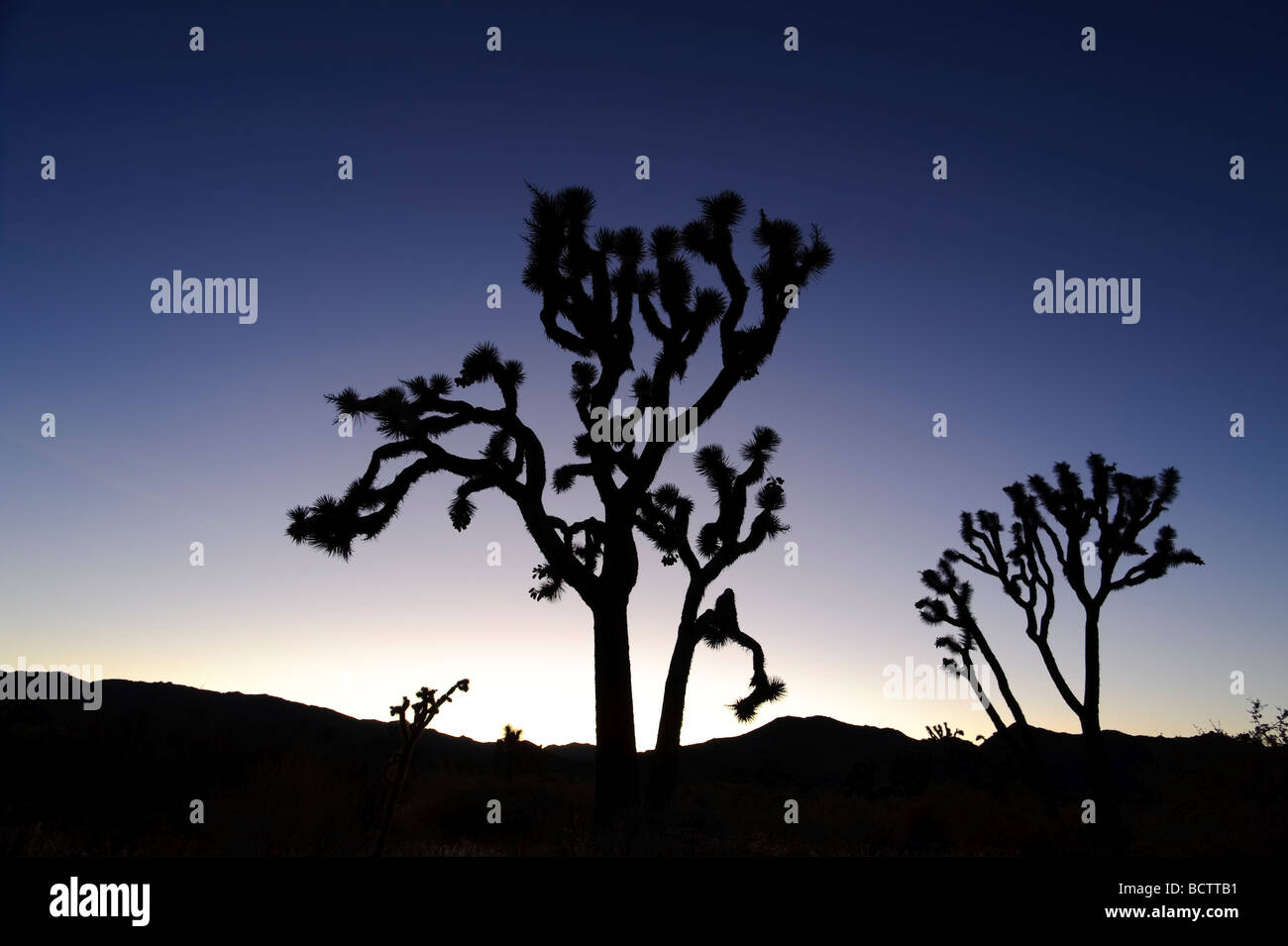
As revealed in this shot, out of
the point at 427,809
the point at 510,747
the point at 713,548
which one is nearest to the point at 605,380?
the point at 713,548

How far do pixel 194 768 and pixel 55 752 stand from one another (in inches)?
84.0

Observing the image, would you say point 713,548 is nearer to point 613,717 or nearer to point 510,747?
point 613,717

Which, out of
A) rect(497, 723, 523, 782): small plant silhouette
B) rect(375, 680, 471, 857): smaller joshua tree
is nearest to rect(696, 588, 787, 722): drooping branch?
rect(375, 680, 471, 857): smaller joshua tree

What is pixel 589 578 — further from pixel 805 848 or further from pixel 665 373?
pixel 805 848

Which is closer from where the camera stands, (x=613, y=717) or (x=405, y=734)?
(x=405, y=734)

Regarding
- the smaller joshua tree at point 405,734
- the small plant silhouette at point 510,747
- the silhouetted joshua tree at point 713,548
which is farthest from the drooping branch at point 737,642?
the small plant silhouette at point 510,747

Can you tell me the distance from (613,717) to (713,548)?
126 inches

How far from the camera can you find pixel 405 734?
6.70 metres

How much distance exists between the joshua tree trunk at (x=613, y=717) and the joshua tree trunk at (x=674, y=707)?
588 millimetres

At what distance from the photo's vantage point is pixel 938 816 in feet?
46.0

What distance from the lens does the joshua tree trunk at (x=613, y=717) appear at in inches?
399

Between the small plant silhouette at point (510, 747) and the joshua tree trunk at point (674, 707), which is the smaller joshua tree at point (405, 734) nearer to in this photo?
the joshua tree trunk at point (674, 707)

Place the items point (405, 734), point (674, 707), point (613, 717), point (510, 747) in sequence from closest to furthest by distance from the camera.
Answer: point (405, 734) → point (613, 717) → point (674, 707) → point (510, 747)
